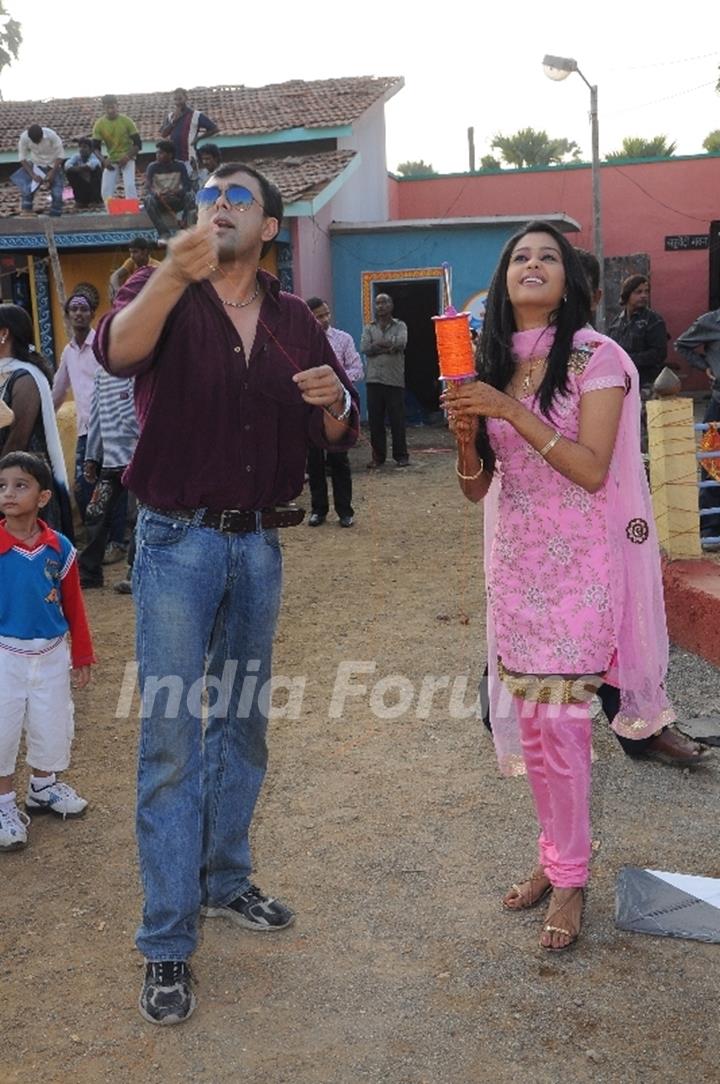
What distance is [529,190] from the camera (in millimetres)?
23156

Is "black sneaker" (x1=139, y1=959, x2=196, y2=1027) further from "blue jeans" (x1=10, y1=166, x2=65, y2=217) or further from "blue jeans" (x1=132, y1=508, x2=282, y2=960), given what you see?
"blue jeans" (x1=10, y1=166, x2=65, y2=217)

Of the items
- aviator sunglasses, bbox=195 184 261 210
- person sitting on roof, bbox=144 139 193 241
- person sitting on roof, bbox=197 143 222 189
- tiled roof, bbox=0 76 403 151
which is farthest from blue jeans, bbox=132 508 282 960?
tiled roof, bbox=0 76 403 151

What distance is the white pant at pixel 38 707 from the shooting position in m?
4.11

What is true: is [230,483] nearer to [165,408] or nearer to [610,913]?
[165,408]

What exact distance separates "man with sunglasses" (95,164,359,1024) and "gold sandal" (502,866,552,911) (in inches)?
37.8

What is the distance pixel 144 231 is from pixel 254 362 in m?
12.8

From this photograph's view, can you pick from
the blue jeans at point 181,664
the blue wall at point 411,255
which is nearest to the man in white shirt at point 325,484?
the blue jeans at point 181,664

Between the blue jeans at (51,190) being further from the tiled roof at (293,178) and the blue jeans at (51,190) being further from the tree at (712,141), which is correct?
the tree at (712,141)

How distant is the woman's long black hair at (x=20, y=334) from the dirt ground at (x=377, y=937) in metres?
1.63

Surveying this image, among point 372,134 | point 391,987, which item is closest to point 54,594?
point 391,987

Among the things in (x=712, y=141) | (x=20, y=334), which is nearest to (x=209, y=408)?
(x=20, y=334)

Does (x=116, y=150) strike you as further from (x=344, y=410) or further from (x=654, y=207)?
(x=344, y=410)

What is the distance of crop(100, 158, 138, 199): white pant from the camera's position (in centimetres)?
1688

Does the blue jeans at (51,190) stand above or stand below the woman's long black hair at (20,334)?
above
